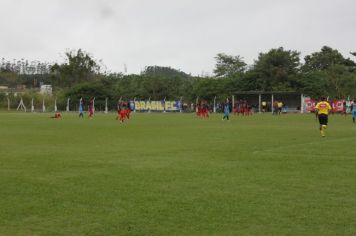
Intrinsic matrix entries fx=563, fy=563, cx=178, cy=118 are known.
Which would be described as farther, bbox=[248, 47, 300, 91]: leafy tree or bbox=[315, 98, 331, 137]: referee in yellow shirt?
bbox=[248, 47, 300, 91]: leafy tree

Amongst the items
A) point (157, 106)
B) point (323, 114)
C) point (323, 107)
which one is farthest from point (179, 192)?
point (157, 106)

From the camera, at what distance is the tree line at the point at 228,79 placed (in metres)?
76.2

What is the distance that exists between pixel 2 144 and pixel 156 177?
33.5 feet

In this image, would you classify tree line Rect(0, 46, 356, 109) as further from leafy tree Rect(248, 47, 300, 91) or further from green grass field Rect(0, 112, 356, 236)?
green grass field Rect(0, 112, 356, 236)

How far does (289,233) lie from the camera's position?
6734mm

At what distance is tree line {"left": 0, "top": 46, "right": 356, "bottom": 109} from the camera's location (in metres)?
76.2

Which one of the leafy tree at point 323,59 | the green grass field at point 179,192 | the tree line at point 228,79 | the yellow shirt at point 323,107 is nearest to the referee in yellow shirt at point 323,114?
the yellow shirt at point 323,107

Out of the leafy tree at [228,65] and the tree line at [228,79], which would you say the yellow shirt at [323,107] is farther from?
the leafy tree at [228,65]

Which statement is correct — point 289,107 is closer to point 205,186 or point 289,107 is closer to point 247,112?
point 247,112

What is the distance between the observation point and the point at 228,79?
81.2m

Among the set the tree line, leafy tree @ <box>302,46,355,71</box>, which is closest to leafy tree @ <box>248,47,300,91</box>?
the tree line

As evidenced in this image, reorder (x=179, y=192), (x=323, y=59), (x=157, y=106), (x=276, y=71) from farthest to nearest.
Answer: (x=323, y=59) → (x=157, y=106) → (x=276, y=71) → (x=179, y=192)

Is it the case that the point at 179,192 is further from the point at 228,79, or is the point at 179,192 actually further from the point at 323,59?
the point at 323,59

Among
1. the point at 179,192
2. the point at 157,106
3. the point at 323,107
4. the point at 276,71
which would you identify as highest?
the point at 276,71
